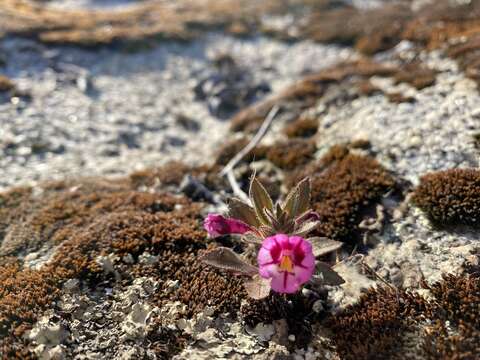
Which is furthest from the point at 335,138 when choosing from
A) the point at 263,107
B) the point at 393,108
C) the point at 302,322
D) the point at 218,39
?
the point at 218,39

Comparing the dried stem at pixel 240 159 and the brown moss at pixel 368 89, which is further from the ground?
the brown moss at pixel 368 89

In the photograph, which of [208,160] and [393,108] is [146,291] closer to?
[208,160]

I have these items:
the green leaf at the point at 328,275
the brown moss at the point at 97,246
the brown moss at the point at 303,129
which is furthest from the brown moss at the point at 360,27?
the green leaf at the point at 328,275

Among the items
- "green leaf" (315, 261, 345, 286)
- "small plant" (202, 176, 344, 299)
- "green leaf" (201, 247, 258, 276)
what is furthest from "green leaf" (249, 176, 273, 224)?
"green leaf" (315, 261, 345, 286)

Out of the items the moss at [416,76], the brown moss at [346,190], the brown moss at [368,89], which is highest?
the moss at [416,76]

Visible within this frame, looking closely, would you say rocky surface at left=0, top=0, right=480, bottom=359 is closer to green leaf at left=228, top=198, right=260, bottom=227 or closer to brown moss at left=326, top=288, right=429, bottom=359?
brown moss at left=326, top=288, right=429, bottom=359

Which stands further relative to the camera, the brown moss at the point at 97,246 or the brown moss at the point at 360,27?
the brown moss at the point at 360,27

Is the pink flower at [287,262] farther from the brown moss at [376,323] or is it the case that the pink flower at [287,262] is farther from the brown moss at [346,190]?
the brown moss at [346,190]
